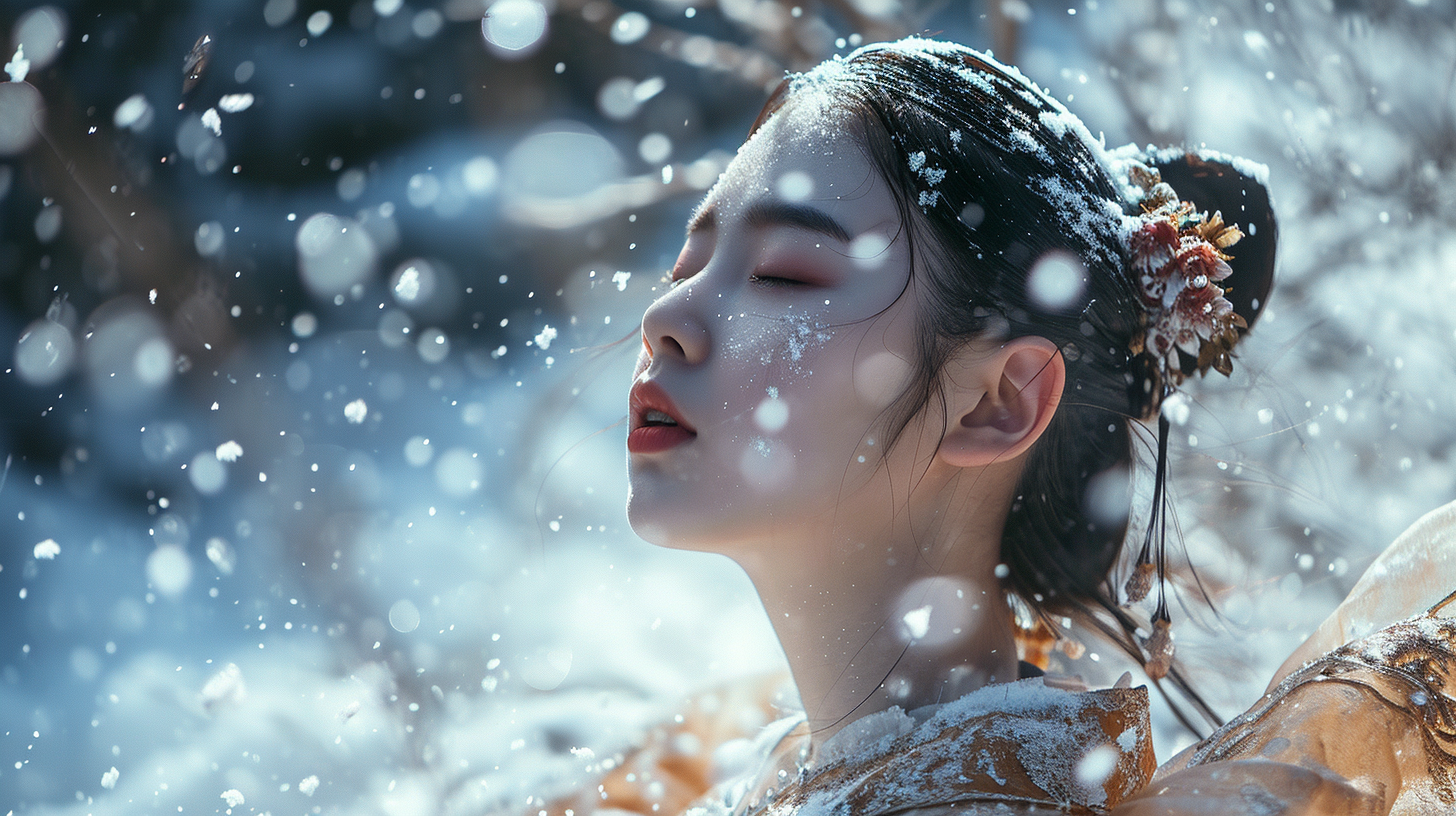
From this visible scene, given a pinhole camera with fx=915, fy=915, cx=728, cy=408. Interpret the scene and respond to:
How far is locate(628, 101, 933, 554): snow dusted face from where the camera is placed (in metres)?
1.14

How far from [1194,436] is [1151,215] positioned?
66cm

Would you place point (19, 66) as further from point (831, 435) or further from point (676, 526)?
point (831, 435)

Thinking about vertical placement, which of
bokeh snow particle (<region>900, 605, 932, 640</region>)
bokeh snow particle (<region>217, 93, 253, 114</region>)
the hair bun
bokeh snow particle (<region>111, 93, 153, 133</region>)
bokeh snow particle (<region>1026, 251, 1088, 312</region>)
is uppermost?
bokeh snow particle (<region>111, 93, 153, 133</region>)

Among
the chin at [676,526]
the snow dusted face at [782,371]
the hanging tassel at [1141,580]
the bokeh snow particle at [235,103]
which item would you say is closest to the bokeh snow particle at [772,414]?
the snow dusted face at [782,371]

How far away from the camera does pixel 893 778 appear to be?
103 cm

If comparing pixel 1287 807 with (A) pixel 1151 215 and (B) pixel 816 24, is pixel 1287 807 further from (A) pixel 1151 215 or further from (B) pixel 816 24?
(B) pixel 816 24

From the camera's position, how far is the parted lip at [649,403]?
1177mm

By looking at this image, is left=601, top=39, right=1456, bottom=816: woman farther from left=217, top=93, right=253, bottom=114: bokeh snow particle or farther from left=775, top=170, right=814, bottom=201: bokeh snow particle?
left=217, top=93, right=253, bottom=114: bokeh snow particle

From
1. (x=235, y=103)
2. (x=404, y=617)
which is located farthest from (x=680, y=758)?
(x=235, y=103)

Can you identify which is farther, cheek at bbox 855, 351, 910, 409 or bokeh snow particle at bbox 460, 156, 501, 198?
bokeh snow particle at bbox 460, 156, 501, 198

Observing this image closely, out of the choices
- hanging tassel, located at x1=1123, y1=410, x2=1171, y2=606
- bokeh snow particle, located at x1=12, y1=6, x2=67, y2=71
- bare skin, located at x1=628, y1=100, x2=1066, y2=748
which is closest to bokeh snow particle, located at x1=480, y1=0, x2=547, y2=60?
bokeh snow particle, located at x1=12, y1=6, x2=67, y2=71

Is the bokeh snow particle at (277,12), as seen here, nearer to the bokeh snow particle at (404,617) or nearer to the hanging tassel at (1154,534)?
the bokeh snow particle at (404,617)

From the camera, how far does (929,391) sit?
122 cm

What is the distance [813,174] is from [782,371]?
282 millimetres
